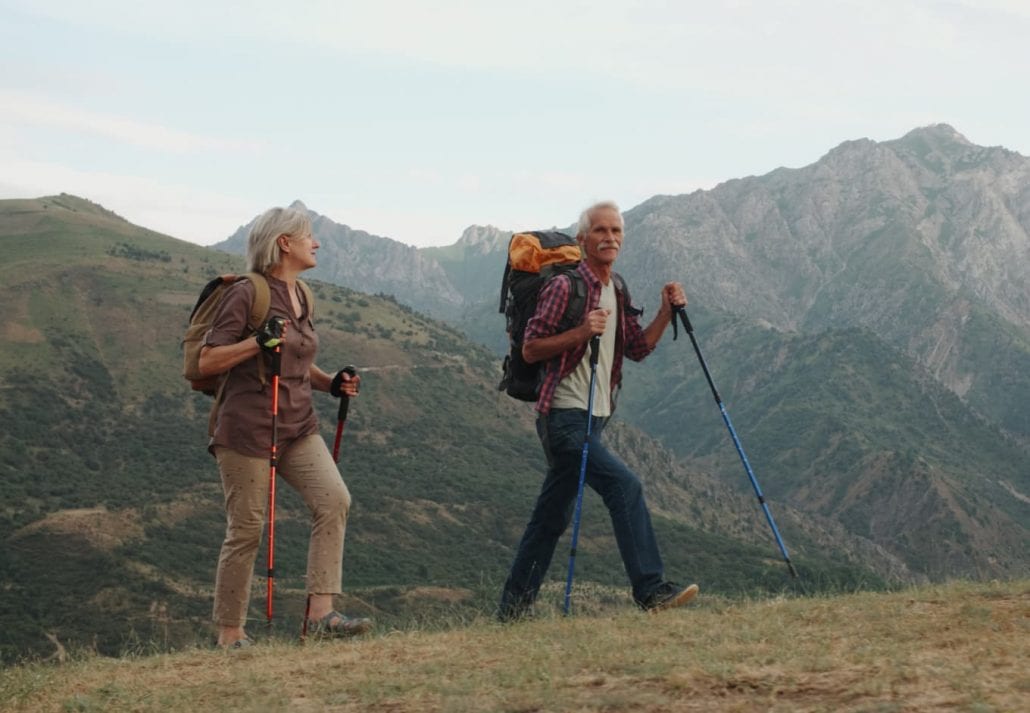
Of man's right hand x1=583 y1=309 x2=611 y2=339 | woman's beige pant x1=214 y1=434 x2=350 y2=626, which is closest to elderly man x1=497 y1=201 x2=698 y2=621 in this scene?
man's right hand x1=583 y1=309 x2=611 y2=339

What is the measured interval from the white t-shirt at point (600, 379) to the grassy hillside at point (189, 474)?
48343 mm

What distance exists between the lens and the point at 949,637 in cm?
587

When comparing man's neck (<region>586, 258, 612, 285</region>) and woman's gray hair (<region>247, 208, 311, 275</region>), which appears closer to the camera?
woman's gray hair (<region>247, 208, 311, 275</region>)

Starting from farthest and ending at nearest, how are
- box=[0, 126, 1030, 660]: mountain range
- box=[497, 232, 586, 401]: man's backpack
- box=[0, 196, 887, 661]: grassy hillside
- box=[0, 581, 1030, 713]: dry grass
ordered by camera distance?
box=[0, 126, 1030, 660]: mountain range → box=[0, 196, 887, 661]: grassy hillside → box=[497, 232, 586, 401]: man's backpack → box=[0, 581, 1030, 713]: dry grass

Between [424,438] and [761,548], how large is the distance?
113 ft

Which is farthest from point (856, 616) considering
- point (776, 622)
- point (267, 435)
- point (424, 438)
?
point (424, 438)

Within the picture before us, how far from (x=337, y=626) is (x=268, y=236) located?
2.35 metres

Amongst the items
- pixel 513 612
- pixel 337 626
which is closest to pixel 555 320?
pixel 513 612

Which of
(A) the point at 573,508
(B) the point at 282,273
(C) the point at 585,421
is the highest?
(B) the point at 282,273

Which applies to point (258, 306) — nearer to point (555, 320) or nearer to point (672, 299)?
point (555, 320)

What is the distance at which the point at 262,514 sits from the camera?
23.9 feet

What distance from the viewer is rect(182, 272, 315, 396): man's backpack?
23.4ft

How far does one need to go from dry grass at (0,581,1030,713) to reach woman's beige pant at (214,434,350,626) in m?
0.37

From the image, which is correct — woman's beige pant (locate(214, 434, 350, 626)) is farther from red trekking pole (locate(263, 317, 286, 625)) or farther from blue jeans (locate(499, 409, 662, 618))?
blue jeans (locate(499, 409, 662, 618))
